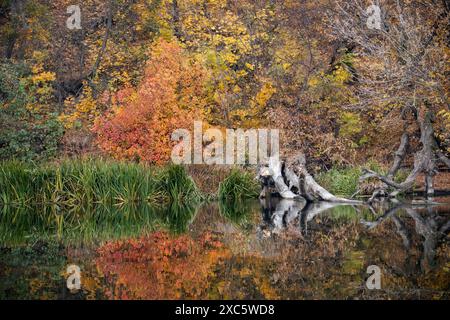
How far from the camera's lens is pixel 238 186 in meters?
18.8

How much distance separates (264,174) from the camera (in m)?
19.0

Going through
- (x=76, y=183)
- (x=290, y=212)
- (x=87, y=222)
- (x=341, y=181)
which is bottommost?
(x=87, y=222)

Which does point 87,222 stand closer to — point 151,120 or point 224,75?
point 151,120

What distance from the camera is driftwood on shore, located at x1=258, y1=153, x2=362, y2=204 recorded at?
1859 centimetres

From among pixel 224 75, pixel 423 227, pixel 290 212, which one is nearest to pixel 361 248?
pixel 423 227

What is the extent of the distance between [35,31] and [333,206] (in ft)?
42.5

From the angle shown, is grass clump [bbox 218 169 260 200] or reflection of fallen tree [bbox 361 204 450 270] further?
grass clump [bbox 218 169 260 200]

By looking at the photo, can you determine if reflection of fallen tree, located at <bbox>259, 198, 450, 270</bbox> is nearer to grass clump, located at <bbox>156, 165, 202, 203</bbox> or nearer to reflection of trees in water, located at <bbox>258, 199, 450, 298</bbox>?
reflection of trees in water, located at <bbox>258, 199, 450, 298</bbox>

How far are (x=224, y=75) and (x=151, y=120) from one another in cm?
443

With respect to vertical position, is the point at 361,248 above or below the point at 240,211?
below

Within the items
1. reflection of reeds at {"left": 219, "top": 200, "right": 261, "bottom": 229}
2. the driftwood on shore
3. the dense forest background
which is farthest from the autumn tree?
reflection of reeds at {"left": 219, "top": 200, "right": 261, "bottom": 229}

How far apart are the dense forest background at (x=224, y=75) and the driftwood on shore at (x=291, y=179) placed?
54 centimetres

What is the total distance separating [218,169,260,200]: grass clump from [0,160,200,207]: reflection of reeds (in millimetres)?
2191
